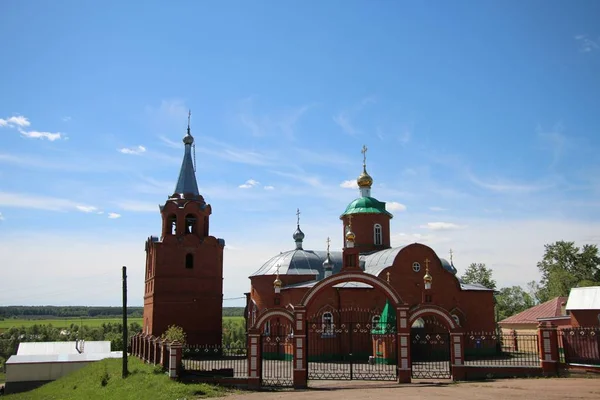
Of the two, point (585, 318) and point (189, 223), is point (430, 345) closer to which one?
point (585, 318)

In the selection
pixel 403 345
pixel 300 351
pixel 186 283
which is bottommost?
pixel 300 351

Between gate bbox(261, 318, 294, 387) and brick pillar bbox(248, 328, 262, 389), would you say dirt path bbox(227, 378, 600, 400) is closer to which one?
brick pillar bbox(248, 328, 262, 389)

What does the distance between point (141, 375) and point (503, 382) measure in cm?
1238

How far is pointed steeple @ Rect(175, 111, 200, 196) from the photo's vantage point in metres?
31.2

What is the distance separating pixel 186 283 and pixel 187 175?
6.14 m

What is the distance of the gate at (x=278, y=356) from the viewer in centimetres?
1898

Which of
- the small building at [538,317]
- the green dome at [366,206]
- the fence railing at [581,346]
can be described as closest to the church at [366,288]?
the green dome at [366,206]

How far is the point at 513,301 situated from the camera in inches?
2302

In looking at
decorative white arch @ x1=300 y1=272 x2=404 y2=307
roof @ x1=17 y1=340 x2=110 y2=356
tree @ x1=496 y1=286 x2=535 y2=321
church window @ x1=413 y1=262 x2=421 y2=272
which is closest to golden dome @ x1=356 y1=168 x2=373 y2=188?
church window @ x1=413 y1=262 x2=421 y2=272

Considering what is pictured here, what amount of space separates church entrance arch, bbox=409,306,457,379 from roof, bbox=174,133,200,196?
14094 mm

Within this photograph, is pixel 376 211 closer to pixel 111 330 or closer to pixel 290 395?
pixel 290 395

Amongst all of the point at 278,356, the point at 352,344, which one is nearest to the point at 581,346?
the point at 352,344

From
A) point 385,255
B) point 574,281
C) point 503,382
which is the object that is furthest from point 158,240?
point 574,281

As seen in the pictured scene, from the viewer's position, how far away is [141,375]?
1992cm
